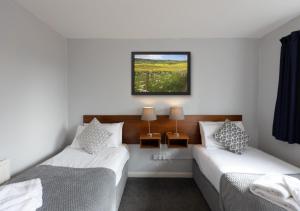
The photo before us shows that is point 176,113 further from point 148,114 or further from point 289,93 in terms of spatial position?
point 289,93

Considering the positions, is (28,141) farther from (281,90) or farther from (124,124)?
(281,90)

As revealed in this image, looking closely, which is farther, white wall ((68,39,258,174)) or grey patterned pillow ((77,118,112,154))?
white wall ((68,39,258,174))

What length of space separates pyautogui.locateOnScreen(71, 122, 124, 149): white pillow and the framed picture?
70cm

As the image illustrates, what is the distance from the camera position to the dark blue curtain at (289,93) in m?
2.63

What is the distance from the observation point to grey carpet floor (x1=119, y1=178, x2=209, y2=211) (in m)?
2.70

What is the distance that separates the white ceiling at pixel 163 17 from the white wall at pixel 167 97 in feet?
0.66

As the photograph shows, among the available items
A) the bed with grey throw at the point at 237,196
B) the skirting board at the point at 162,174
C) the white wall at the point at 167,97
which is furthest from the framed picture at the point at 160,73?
the bed with grey throw at the point at 237,196

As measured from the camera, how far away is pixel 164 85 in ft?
12.1

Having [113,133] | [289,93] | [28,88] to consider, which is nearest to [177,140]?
[113,133]

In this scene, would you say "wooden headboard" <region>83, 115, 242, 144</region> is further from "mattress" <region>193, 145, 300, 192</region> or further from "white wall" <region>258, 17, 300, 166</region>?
"white wall" <region>258, 17, 300, 166</region>

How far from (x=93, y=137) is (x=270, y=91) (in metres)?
3.00

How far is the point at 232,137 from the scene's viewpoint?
125 inches

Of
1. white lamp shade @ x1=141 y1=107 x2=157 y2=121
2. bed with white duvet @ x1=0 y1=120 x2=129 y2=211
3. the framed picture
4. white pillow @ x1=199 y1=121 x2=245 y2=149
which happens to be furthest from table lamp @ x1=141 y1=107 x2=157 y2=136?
white pillow @ x1=199 y1=121 x2=245 y2=149

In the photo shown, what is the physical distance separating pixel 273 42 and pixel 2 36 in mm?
3769
